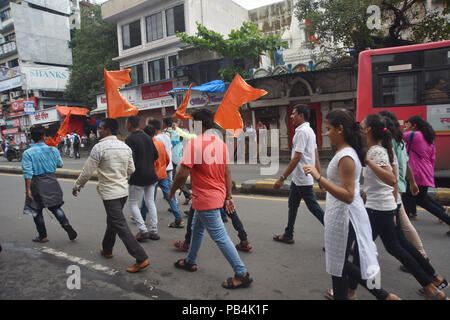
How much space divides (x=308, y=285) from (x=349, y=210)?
111cm

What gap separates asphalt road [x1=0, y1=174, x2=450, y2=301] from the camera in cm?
291

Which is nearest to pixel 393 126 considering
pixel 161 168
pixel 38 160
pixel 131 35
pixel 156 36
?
pixel 161 168

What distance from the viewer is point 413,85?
746 centimetres

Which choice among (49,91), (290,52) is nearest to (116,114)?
(290,52)

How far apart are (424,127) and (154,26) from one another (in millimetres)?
20750

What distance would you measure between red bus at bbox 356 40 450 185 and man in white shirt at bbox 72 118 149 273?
6301 mm

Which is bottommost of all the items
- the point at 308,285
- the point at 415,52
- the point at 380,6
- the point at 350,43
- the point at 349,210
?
the point at 308,285

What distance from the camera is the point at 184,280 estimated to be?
317 cm

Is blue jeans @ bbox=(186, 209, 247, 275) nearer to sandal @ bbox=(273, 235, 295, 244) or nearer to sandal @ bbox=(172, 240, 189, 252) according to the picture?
sandal @ bbox=(172, 240, 189, 252)

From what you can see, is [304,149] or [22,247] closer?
[304,149]

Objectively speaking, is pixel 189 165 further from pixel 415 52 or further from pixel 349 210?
pixel 415 52

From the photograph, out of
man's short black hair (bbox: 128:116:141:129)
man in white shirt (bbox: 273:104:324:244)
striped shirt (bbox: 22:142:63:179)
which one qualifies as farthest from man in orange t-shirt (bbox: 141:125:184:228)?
man in white shirt (bbox: 273:104:324:244)

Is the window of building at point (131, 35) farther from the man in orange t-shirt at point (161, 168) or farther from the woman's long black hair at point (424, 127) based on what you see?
the woman's long black hair at point (424, 127)

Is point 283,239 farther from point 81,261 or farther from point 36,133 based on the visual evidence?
point 36,133
